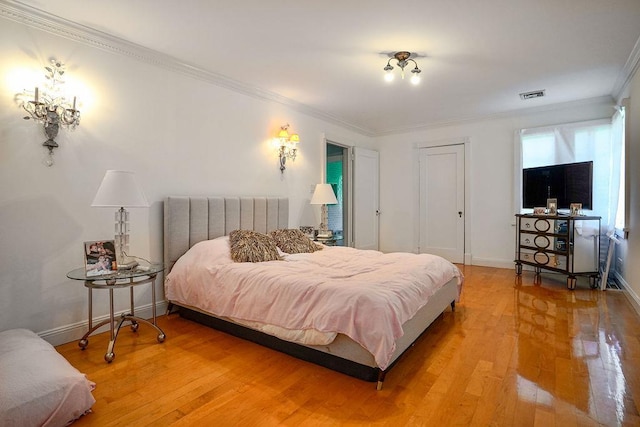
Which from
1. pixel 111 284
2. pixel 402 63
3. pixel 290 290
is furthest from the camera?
pixel 402 63

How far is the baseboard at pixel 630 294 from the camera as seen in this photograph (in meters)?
3.24

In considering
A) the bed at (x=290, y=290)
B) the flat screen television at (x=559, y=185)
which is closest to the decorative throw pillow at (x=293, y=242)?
the bed at (x=290, y=290)

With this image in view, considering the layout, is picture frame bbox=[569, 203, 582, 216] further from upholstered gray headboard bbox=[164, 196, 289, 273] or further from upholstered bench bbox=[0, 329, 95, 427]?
upholstered bench bbox=[0, 329, 95, 427]

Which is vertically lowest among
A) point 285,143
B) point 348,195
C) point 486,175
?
point 348,195

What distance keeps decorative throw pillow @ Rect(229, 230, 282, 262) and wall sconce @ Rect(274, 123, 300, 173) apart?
1.50m

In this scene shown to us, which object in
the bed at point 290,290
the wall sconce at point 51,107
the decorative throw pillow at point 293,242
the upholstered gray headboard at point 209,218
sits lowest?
the bed at point 290,290

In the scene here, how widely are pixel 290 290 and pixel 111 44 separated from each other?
258 cm

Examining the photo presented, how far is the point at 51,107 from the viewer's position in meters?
2.50

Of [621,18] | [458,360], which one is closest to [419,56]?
[621,18]

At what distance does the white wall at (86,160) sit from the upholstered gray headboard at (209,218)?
160 millimetres

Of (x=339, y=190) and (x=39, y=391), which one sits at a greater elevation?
(x=339, y=190)

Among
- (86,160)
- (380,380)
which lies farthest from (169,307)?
(380,380)

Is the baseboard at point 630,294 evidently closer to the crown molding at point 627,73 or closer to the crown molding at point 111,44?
the crown molding at point 627,73

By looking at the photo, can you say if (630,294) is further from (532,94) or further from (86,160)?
(86,160)
